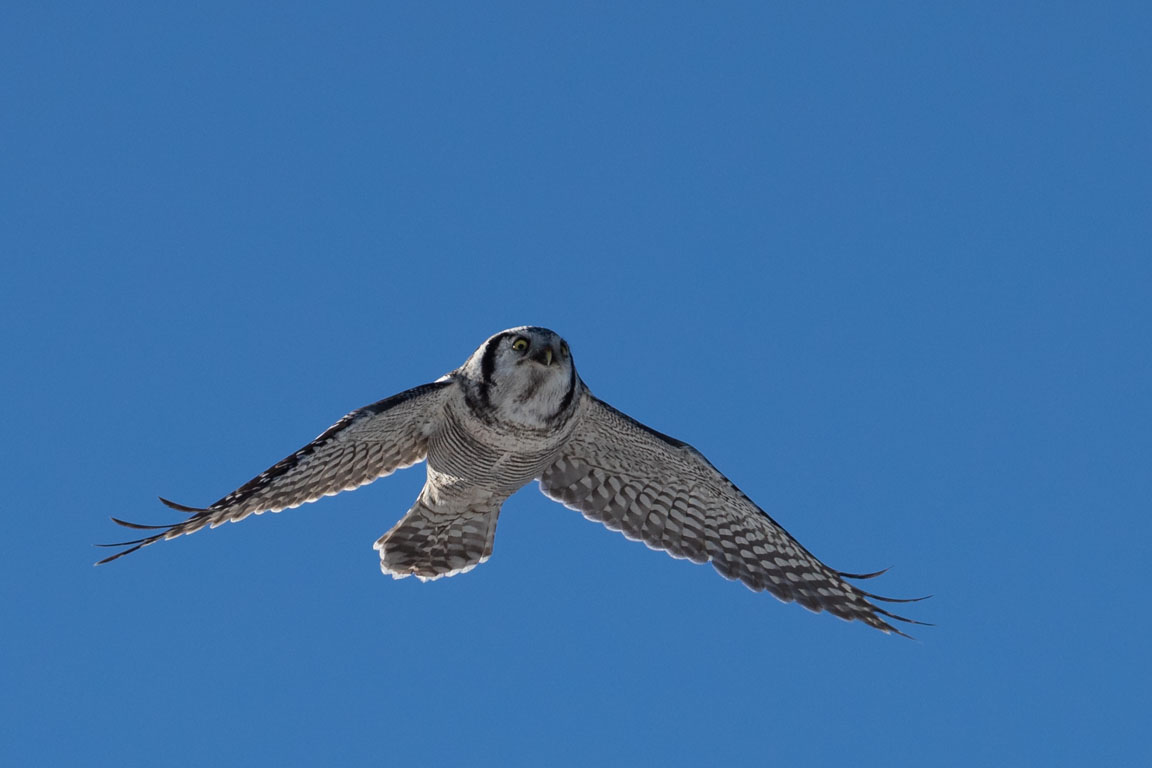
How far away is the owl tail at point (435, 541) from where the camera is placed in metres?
11.1

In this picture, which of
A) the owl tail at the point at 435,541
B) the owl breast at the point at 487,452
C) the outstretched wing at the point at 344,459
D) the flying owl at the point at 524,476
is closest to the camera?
the outstretched wing at the point at 344,459

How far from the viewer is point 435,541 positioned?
11.2m

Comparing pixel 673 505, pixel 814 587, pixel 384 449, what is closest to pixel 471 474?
pixel 384 449

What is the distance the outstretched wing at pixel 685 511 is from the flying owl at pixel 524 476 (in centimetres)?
1

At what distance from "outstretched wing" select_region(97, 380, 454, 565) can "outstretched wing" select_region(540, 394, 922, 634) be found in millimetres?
1585

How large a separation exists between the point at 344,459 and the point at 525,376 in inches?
68.9

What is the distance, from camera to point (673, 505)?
38.0 feet

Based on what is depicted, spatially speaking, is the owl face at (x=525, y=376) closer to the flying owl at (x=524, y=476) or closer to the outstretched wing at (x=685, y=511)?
the flying owl at (x=524, y=476)

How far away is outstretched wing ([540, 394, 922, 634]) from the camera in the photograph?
11.2m

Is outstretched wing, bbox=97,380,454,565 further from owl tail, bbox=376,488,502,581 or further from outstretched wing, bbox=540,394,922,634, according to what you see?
outstretched wing, bbox=540,394,922,634

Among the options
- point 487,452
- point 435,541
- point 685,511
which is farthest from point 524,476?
→ point 685,511

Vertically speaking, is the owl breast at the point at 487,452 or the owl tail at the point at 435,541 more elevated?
the owl breast at the point at 487,452

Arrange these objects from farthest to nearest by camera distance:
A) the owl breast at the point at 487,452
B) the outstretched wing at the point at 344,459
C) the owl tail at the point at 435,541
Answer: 1. the owl tail at the point at 435,541
2. the owl breast at the point at 487,452
3. the outstretched wing at the point at 344,459

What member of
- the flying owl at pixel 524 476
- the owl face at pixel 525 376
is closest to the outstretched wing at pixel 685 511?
the flying owl at pixel 524 476
